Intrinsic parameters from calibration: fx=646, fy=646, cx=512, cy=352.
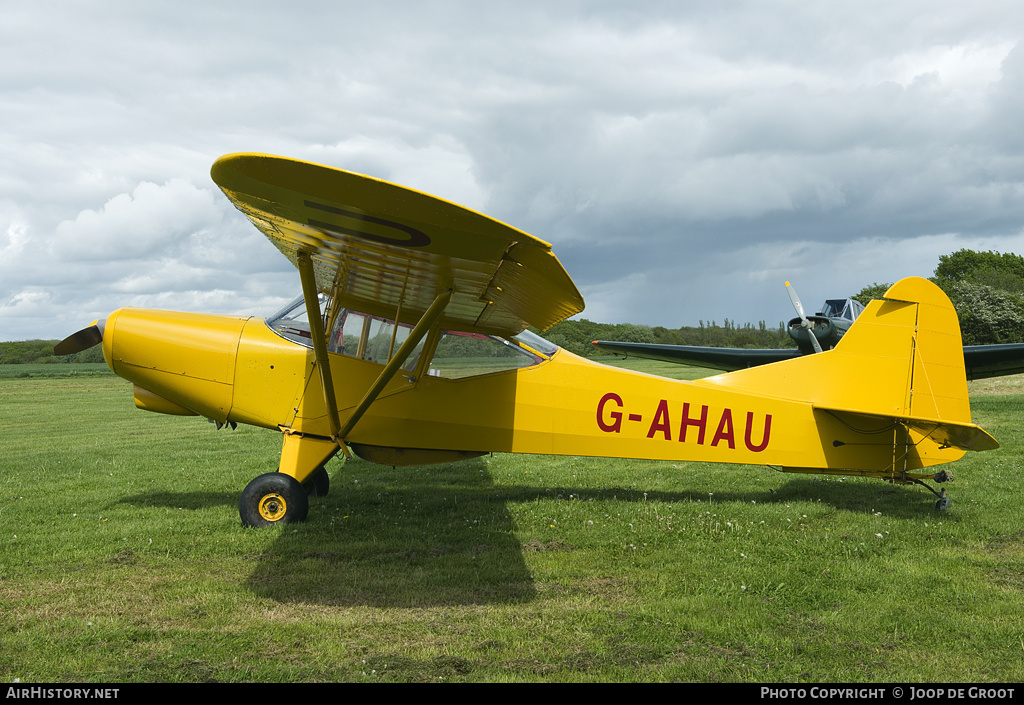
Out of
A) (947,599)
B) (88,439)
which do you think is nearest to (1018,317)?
(947,599)

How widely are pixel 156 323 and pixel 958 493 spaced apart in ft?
30.4

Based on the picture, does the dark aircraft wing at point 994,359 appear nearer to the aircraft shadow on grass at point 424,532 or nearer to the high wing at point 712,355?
the high wing at point 712,355

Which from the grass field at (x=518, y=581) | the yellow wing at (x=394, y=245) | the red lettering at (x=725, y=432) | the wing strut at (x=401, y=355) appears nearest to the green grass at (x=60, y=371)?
the grass field at (x=518, y=581)

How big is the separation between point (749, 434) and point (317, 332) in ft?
15.3

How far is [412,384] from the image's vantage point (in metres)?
6.73

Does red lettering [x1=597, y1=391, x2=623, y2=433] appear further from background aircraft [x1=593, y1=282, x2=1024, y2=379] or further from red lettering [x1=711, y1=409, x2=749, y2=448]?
background aircraft [x1=593, y1=282, x2=1024, y2=379]

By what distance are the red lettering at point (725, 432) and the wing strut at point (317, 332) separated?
4.00 m

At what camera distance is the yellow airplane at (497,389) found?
6.43m

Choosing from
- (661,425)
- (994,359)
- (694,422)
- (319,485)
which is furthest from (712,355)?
(319,485)

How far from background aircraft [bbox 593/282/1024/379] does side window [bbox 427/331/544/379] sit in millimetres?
8122

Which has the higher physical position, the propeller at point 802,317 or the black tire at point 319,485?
the propeller at point 802,317

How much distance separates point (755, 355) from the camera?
19.8 m
